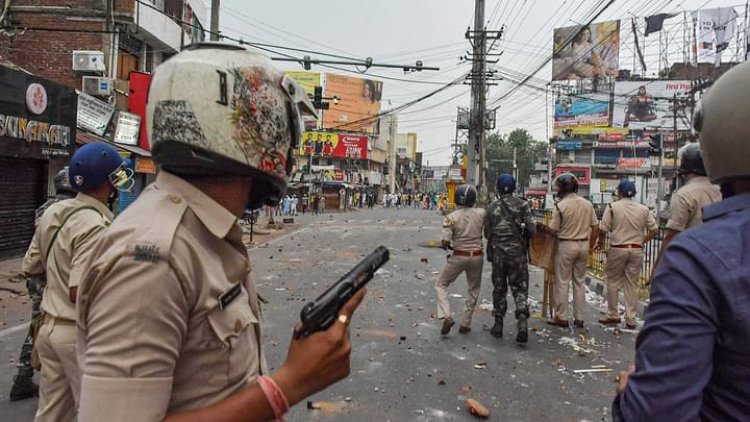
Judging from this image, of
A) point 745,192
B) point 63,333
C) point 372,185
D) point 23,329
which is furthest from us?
point 372,185

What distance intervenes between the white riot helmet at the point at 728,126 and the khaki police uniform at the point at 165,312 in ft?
4.01

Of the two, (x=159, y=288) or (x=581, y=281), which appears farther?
(x=581, y=281)

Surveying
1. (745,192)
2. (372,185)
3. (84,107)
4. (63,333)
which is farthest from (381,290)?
(372,185)

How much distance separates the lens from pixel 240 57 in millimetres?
1231

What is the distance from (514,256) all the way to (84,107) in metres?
12.9

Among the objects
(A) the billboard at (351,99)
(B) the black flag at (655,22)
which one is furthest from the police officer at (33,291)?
(A) the billboard at (351,99)

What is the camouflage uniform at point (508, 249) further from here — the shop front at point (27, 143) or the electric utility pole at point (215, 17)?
the electric utility pole at point (215, 17)

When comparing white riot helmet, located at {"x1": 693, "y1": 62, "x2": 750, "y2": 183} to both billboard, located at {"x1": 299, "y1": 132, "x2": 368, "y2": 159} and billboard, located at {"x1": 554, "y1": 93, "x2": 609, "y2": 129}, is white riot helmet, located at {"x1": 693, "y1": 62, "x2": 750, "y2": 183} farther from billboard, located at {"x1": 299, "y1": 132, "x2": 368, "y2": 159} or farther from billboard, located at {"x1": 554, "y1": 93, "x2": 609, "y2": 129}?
billboard, located at {"x1": 299, "y1": 132, "x2": 368, "y2": 159}

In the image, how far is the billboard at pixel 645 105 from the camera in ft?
150

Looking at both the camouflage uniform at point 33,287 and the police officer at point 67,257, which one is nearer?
the police officer at point 67,257

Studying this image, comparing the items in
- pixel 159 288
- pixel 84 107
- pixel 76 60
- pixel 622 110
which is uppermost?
pixel 622 110

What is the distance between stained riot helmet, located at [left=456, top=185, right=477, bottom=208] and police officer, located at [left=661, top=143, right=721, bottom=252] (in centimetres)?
236

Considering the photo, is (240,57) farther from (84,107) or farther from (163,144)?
(84,107)

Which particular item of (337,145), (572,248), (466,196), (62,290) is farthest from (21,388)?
(337,145)
